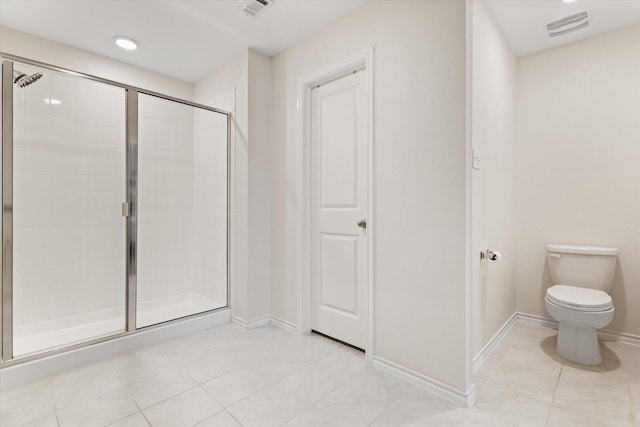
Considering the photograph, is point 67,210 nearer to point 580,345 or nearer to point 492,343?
point 492,343

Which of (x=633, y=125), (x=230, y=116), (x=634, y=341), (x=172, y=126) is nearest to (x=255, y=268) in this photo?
(x=230, y=116)

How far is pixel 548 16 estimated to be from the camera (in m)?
2.12

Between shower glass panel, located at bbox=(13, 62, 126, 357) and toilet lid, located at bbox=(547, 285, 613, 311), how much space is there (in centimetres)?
311

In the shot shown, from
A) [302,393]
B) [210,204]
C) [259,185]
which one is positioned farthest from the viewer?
[210,204]

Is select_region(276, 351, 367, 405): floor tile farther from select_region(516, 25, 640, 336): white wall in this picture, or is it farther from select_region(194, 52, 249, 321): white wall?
select_region(516, 25, 640, 336): white wall

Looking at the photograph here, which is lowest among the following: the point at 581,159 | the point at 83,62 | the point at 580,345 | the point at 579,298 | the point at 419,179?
the point at 580,345

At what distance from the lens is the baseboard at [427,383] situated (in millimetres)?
1565

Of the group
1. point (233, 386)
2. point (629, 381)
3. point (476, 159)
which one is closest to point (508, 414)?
point (629, 381)

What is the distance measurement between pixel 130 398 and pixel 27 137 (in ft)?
7.11

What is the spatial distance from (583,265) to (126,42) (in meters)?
4.04

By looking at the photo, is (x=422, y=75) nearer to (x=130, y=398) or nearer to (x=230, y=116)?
(x=230, y=116)

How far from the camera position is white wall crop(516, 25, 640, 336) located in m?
2.28

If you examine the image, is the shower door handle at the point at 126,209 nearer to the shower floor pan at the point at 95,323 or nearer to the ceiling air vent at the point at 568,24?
the shower floor pan at the point at 95,323

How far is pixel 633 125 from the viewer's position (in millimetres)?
2256
